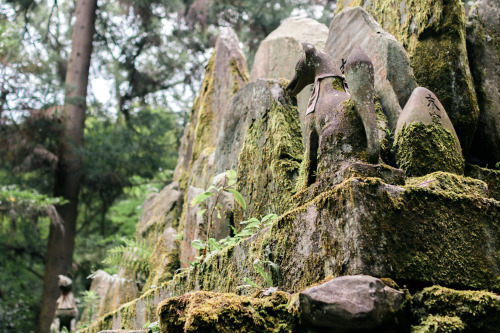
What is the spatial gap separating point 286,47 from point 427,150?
4057 mm

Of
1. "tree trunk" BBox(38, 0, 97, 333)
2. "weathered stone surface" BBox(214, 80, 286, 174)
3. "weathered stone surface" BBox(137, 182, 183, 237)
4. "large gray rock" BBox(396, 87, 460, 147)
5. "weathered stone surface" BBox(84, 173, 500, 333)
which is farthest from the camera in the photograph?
"tree trunk" BBox(38, 0, 97, 333)

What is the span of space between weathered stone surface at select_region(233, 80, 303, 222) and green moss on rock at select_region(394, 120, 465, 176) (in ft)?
3.31

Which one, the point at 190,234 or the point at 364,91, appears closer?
the point at 364,91

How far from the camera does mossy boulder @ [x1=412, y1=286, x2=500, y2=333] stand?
2.19 metres

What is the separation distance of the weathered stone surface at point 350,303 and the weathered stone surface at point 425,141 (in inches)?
50.0

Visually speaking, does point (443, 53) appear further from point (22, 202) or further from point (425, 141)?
point (22, 202)

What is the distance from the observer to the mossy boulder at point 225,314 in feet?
7.41

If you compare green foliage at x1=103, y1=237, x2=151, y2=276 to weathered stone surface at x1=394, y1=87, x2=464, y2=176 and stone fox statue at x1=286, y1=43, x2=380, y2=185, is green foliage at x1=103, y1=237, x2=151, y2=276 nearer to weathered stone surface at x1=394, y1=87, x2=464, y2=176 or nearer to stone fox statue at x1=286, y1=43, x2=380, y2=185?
stone fox statue at x1=286, y1=43, x2=380, y2=185

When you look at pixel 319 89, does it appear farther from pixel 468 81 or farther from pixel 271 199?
pixel 468 81

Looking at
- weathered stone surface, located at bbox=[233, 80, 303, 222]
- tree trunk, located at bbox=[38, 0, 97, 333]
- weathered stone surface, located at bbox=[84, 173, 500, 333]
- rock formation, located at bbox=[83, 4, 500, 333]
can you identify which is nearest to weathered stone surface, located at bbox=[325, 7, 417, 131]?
rock formation, located at bbox=[83, 4, 500, 333]

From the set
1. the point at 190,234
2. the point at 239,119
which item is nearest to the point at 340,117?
the point at 239,119

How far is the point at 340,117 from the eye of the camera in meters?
3.31

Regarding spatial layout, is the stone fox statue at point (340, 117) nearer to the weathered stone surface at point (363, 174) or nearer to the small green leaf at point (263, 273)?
the weathered stone surface at point (363, 174)

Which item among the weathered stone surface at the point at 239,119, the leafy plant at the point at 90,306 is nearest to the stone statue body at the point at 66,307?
the leafy plant at the point at 90,306
